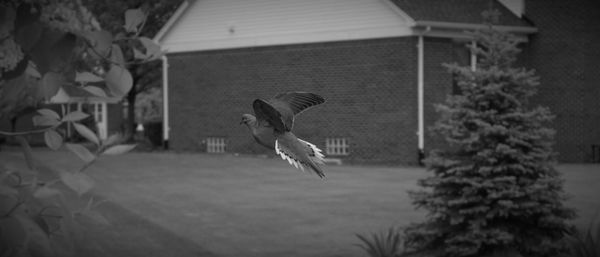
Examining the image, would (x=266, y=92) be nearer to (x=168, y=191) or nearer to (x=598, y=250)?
(x=168, y=191)

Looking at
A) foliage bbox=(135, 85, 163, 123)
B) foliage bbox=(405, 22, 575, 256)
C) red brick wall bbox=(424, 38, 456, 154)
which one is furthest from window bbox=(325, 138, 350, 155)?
foliage bbox=(135, 85, 163, 123)

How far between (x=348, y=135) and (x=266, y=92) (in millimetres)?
2798

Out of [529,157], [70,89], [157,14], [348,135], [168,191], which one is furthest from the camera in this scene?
[157,14]

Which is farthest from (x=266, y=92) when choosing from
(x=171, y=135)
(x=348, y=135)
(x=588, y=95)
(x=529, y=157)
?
(x=529, y=157)

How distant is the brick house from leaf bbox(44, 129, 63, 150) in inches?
704

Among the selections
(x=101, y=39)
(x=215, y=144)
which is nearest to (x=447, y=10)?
(x=215, y=144)

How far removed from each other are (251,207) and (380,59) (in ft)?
27.2

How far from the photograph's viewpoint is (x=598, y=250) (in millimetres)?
7609

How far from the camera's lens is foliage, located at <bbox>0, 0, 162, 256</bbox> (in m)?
1.81

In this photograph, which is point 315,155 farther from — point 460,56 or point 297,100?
point 460,56

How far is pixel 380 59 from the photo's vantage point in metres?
20.8

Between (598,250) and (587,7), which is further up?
(587,7)

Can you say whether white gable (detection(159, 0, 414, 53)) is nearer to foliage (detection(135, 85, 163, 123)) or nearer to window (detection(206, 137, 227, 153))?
window (detection(206, 137, 227, 153))

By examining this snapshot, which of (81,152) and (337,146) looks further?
(337,146)
